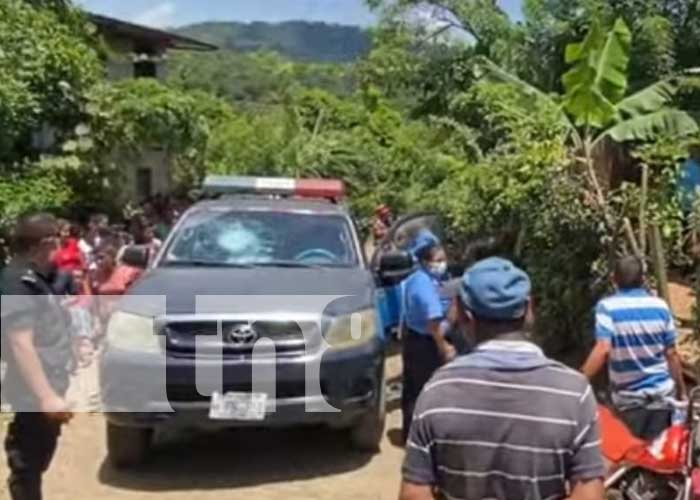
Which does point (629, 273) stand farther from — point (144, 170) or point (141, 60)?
point (141, 60)

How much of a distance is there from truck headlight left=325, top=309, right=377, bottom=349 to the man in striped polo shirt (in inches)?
66.7

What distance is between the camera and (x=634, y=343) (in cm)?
596

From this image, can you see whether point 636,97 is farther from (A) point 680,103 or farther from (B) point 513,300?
(B) point 513,300

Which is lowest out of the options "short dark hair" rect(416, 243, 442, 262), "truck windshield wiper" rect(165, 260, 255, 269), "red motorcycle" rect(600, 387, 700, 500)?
"red motorcycle" rect(600, 387, 700, 500)

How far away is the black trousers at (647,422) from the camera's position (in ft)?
18.2

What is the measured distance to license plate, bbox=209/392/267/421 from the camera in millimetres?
6941

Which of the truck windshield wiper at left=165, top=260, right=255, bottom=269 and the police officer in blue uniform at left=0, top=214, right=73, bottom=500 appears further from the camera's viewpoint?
the truck windshield wiper at left=165, top=260, right=255, bottom=269

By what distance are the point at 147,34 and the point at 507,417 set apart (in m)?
30.9

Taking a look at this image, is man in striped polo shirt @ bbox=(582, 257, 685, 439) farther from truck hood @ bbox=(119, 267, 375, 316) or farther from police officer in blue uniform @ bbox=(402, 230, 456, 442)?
truck hood @ bbox=(119, 267, 375, 316)

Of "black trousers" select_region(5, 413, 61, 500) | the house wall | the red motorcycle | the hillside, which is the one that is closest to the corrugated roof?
the house wall

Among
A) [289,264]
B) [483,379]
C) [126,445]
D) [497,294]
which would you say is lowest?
[126,445]

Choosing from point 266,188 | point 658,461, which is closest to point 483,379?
point 658,461

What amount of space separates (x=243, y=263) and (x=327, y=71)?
4208 cm

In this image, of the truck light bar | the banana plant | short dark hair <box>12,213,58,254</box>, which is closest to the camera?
short dark hair <box>12,213,58,254</box>
